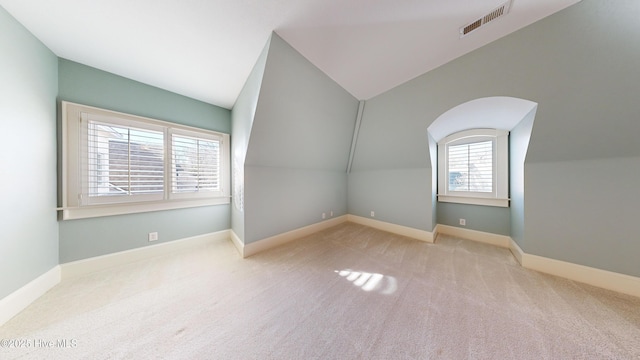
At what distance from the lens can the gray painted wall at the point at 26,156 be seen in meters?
1.33

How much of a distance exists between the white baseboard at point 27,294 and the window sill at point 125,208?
1.81 ft

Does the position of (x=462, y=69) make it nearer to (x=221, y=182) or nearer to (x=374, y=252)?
(x=374, y=252)

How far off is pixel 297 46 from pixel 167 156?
2346 millimetres

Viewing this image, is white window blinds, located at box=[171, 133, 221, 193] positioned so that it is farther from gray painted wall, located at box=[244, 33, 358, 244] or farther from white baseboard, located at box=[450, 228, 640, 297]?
white baseboard, located at box=[450, 228, 640, 297]

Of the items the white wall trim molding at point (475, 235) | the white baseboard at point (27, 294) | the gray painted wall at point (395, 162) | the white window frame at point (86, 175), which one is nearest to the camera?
the white baseboard at point (27, 294)

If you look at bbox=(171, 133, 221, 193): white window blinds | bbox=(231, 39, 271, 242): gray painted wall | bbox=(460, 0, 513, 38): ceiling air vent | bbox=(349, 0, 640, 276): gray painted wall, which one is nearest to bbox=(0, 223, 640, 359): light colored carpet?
bbox=(349, 0, 640, 276): gray painted wall

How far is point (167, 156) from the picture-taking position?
8.13 ft

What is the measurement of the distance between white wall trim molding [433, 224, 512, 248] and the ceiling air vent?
114 inches

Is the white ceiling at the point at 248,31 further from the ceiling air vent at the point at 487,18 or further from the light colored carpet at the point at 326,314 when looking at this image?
the light colored carpet at the point at 326,314

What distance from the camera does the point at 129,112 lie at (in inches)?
86.7

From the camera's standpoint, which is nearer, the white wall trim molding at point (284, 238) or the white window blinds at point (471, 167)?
the white wall trim molding at point (284, 238)

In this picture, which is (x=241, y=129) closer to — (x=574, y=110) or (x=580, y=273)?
(x=574, y=110)

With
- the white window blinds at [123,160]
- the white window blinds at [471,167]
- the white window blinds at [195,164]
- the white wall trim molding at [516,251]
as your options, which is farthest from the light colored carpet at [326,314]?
the white window blinds at [471,167]

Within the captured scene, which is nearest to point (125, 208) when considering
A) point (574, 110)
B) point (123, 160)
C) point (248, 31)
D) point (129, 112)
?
point (123, 160)
